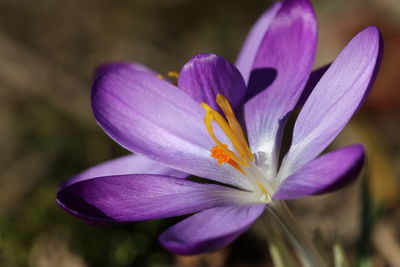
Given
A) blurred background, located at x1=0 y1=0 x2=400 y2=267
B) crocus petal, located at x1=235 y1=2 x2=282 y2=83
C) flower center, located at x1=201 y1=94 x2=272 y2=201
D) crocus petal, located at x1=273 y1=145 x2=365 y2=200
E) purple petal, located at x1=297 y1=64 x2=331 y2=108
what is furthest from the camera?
blurred background, located at x1=0 y1=0 x2=400 y2=267

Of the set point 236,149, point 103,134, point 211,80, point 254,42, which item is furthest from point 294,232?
point 103,134

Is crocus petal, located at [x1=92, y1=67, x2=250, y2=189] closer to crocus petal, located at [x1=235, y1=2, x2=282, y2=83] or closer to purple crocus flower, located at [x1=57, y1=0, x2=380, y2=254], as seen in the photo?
purple crocus flower, located at [x1=57, y1=0, x2=380, y2=254]

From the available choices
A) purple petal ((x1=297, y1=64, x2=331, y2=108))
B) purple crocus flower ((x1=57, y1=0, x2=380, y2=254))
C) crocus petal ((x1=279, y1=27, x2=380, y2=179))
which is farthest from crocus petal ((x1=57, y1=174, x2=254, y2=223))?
purple petal ((x1=297, y1=64, x2=331, y2=108))

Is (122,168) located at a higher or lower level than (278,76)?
lower

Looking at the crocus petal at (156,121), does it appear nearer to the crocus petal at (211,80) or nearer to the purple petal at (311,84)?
the crocus petal at (211,80)

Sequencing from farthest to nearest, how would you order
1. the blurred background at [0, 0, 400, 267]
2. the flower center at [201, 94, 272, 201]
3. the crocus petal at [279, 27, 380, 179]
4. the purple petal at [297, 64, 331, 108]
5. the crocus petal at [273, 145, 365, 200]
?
the blurred background at [0, 0, 400, 267] → the purple petal at [297, 64, 331, 108] → the flower center at [201, 94, 272, 201] → the crocus petal at [279, 27, 380, 179] → the crocus petal at [273, 145, 365, 200]

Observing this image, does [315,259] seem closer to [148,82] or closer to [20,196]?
[148,82]

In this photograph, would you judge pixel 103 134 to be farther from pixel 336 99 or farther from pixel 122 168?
pixel 336 99
